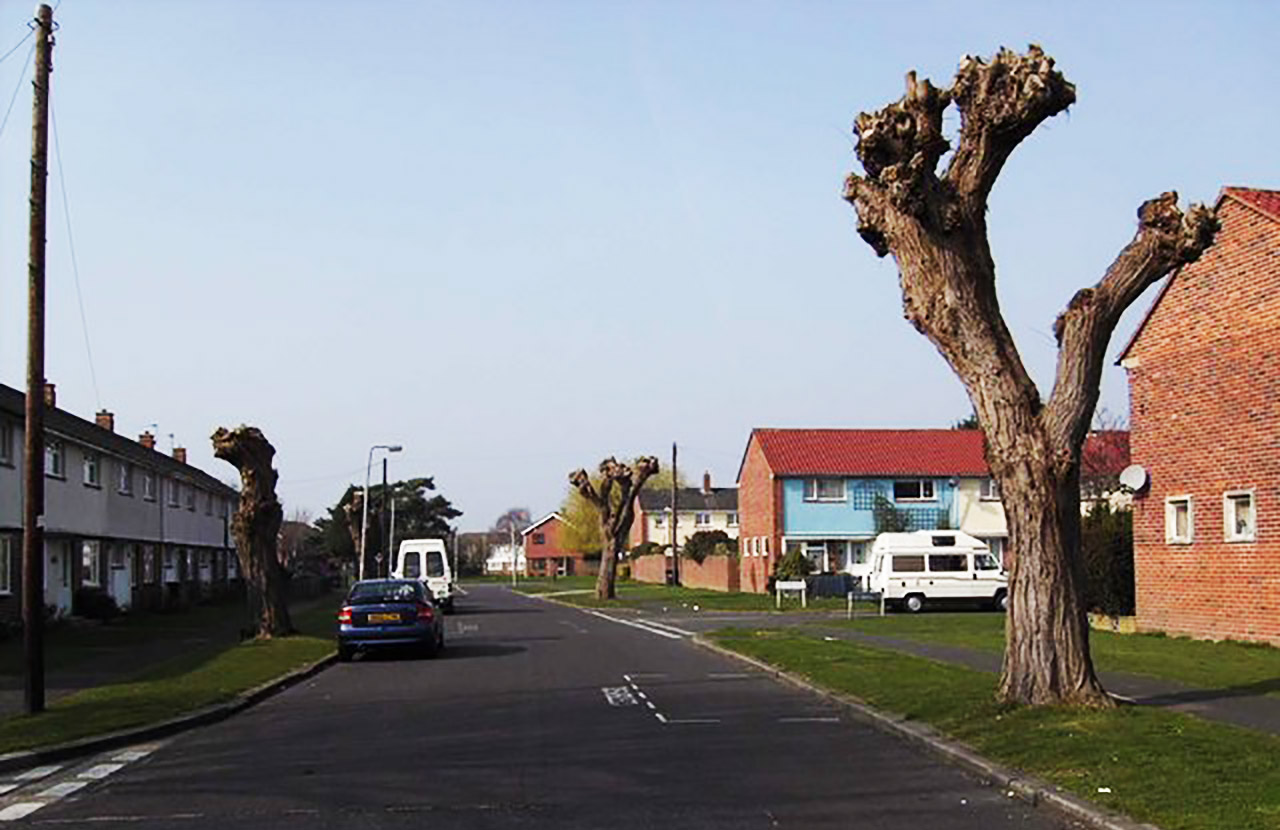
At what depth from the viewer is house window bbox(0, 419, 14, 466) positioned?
104 feet

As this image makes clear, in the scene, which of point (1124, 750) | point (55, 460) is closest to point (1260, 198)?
point (1124, 750)

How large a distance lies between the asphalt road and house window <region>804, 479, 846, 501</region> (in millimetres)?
41873

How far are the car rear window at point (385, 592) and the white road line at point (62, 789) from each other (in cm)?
1478

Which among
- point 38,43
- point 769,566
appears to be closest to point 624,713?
point 38,43

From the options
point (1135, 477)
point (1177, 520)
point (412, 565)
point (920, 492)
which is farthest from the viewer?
point (920, 492)

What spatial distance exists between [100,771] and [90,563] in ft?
98.1

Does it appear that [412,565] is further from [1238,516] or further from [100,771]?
[100,771]

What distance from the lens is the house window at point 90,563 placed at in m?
40.2

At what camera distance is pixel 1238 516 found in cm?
2438

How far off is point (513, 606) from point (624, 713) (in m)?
40.4

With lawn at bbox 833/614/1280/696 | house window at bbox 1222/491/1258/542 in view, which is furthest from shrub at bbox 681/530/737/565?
house window at bbox 1222/491/1258/542

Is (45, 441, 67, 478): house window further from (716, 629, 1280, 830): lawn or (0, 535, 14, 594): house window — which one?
(716, 629, 1280, 830): lawn

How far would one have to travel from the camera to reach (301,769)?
1277 centimetres

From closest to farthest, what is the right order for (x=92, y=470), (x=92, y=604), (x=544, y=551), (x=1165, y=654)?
(x=1165, y=654) → (x=92, y=604) → (x=92, y=470) → (x=544, y=551)
